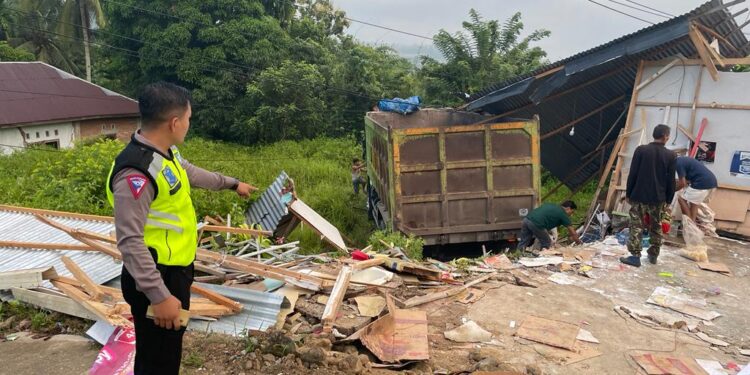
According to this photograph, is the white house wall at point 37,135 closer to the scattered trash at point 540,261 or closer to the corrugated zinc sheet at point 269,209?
the corrugated zinc sheet at point 269,209

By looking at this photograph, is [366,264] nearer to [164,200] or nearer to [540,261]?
[540,261]

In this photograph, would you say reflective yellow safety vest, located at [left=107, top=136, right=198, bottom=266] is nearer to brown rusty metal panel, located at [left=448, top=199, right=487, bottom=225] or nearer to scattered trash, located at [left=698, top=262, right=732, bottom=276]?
brown rusty metal panel, located at [left=448, top=199, right=487, bottom=225]

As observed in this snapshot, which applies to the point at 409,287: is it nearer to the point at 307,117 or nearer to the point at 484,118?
the point at 484,118

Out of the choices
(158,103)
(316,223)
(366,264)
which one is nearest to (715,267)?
(366,264)

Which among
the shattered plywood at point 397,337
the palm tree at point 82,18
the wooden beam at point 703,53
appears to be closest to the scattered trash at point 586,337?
the shattered plywood at point 397,337

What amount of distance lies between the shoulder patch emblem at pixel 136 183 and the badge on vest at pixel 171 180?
0.10 meters

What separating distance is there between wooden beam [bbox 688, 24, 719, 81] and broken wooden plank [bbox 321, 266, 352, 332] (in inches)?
214

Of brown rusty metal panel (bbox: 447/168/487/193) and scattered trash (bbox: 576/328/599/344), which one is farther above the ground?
brown rusty metal panel (bbox: 447/168/487/193)

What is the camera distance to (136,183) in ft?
6.59

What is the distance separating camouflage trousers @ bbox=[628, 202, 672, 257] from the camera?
218 inches

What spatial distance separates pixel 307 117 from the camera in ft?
57.6

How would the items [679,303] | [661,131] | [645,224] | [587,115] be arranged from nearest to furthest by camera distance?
[679,303] → [661,131] → [645,224] → [587,115]

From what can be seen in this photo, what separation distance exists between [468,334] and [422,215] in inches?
115

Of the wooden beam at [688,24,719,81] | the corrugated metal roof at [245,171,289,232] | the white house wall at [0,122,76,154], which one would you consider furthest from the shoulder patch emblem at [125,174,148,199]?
the white house wall at [0,122,76,154]
